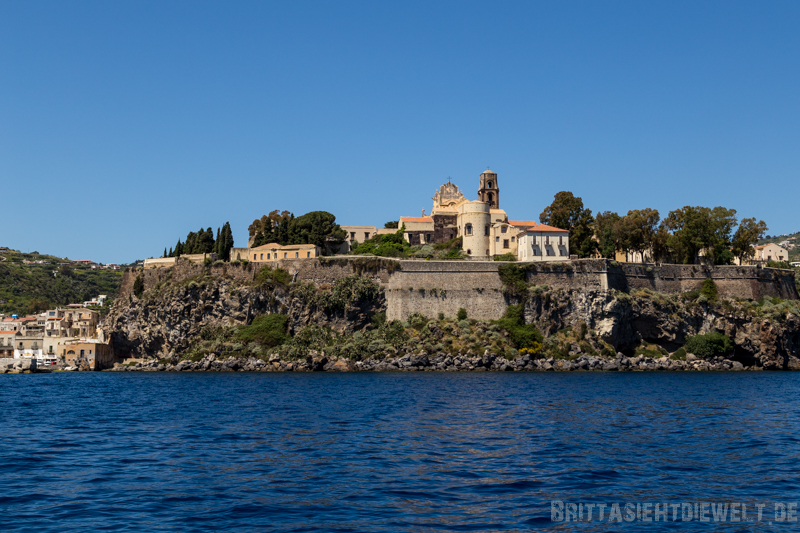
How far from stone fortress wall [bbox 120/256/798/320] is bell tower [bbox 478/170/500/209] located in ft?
62.1

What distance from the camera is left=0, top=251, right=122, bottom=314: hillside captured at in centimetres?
13075

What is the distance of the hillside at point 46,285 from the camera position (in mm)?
130750

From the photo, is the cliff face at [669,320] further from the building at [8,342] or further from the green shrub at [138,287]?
the building at [8,342]

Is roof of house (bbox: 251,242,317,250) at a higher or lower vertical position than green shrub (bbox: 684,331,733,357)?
higher

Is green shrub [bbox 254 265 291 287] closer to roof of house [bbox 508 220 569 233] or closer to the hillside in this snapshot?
roof of house [bbox 508 220 569 233]

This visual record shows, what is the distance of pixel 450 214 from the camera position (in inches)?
2968

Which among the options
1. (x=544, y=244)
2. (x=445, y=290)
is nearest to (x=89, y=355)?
(x=445, y=290)

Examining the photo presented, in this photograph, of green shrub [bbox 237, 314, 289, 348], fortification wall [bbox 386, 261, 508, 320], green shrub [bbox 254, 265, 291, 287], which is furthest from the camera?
green shrub [bbox 254, 265, 291, 287]

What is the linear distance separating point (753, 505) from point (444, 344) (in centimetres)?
4296

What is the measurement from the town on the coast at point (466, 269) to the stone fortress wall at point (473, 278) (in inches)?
3.4

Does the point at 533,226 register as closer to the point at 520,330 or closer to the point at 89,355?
the point at 520,330

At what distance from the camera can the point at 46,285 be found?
151m

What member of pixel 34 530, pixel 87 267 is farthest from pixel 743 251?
pixel 87 267

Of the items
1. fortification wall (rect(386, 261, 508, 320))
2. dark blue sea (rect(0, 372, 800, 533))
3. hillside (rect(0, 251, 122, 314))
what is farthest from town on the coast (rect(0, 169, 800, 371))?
hillside (rect(0, 251, 122, 314))
